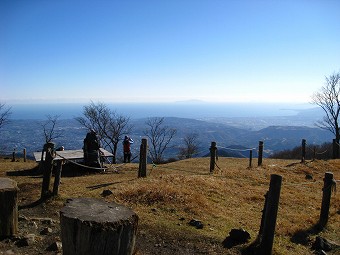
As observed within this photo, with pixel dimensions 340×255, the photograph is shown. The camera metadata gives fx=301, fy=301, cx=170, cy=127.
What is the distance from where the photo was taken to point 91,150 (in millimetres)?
15367

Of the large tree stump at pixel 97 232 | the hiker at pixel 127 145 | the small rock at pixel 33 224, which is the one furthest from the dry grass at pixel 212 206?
the hiker at pixel 127 145

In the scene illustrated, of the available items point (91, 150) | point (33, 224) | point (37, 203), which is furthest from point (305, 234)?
point (91, 150)

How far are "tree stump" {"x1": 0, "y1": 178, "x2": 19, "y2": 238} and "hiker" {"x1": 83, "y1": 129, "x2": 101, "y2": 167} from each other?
925 centimetres

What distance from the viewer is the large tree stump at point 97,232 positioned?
156 inches

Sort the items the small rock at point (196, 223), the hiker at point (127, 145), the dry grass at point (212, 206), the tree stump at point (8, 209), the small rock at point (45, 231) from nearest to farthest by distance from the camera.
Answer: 1. the tree stump at point (8, 209)
2. the small rock at point (45, 231)
3. the dry grass at point (212, 206)
4. the small rock at point (196, 223)
5. the hiker at point (127, 145)

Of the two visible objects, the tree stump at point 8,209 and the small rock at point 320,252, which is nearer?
the tree stump at point 8,209

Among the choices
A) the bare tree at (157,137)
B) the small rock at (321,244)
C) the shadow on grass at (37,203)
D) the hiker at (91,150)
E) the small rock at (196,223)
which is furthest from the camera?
the bare tree at (157,137)

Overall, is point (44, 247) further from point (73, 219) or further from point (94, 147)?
point (94, 147)

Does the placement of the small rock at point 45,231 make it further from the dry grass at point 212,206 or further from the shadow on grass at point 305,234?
the shadow on grass at point 305,234

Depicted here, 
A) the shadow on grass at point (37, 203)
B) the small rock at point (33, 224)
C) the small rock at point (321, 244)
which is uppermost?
the small rock at point (33, 224)

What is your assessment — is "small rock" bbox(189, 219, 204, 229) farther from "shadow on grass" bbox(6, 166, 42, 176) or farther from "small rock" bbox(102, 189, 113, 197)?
"shadow on grass" bbox(6, 166, 42, 176)

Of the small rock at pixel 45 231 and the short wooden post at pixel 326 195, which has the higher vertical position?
the short wooden post at pixel 326 195

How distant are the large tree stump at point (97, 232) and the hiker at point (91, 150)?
11157mm

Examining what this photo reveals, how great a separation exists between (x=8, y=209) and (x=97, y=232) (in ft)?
9.70
